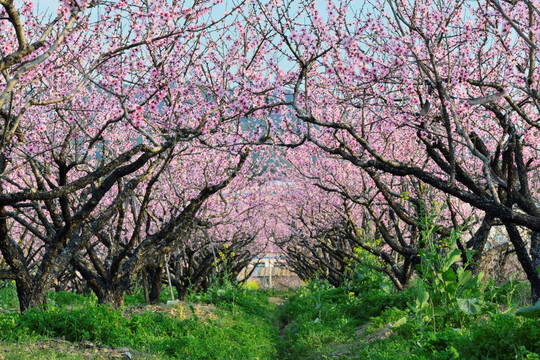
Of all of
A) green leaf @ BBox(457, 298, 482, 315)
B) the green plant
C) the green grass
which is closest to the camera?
green leaf @ BBox(457, 298, 482, 315)

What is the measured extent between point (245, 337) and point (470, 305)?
4860 millimetres

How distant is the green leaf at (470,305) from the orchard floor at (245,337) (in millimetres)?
176

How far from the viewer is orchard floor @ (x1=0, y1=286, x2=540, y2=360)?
4203 millimetres

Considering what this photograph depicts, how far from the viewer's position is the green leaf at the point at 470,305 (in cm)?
580

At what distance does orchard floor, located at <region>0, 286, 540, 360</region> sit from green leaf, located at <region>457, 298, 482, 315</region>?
0.18 meters

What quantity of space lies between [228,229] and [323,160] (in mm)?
10149

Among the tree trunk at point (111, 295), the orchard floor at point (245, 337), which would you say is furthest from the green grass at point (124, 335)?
the tree trunk at point (111, 295)

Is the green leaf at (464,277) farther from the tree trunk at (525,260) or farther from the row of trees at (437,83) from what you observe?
the tree trunk at (525,260)

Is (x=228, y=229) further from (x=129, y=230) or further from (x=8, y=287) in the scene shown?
(x=8, y=287)

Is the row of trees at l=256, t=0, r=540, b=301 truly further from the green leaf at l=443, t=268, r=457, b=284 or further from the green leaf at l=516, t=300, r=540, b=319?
the green leaf at l=516, t=300, r=540, b=319

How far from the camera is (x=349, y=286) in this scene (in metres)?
15.4

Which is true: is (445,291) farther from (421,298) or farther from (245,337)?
(245,337)

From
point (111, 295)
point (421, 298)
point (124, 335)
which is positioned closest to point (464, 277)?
point (421, 298)

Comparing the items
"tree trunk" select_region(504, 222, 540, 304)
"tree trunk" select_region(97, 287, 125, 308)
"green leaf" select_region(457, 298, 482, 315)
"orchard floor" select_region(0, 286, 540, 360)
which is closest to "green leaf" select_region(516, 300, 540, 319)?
"orchard floor" select_region(0, 286, 540, 360)
